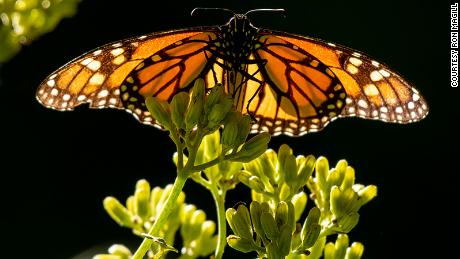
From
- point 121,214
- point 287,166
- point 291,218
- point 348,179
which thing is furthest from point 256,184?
point 121,214

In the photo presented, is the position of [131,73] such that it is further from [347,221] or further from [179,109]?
[347,221]

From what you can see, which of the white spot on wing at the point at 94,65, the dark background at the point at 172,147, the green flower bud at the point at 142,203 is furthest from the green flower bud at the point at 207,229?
the dark background at the point at 172,147

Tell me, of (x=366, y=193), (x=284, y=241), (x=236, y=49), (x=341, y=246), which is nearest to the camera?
(x=284, y=241)

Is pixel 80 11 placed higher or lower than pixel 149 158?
higher

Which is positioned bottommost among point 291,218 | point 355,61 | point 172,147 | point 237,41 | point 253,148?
point 291,218

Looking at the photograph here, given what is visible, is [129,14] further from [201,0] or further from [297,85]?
[297,85]

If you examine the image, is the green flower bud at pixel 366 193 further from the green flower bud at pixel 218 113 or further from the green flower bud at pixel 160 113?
the green flower bud at pixel 160 113

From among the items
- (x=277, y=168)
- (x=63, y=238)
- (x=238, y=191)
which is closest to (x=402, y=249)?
(x=238, y=191)
